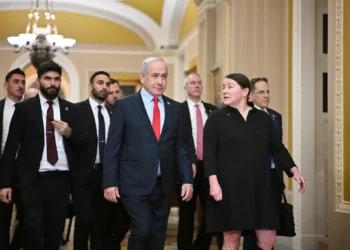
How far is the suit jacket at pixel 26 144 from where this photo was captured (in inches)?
192

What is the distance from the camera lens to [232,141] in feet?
15.2

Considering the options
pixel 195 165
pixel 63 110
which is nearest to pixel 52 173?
pixel 63 110

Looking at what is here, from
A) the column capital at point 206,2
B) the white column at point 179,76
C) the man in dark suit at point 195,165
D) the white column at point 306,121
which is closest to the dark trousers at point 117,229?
the man in dark suit at point 195,165

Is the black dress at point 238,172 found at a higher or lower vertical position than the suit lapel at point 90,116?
lower

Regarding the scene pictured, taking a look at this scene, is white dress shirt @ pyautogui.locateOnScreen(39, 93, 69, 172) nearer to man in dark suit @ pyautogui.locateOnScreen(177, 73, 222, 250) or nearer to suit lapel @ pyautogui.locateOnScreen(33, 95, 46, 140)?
suit lapel @ pyautogui.locateOnScreen(33, 95, 46, 140)

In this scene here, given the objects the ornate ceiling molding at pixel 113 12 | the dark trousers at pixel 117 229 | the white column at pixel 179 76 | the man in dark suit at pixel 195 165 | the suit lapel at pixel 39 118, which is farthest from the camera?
the white column at pixel 179 76

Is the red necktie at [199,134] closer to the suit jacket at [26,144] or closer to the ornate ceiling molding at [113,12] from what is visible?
the suit jacket at [26,144]

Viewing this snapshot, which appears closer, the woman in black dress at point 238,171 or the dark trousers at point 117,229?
the woman in black dress at point 238,171

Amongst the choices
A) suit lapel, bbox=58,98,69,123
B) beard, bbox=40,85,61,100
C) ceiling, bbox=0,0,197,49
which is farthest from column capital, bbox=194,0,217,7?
beard, bbox=40,85,61,100

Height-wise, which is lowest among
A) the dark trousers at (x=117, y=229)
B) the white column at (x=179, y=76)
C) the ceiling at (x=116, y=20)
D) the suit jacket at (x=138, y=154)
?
the dark trousers at (x=117, y=229)

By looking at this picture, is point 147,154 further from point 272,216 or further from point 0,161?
point 0,161

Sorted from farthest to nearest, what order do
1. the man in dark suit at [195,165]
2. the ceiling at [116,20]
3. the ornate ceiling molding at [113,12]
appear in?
1. the ornate ceiling molding at [113,12]
2. the ceiling at [116,20]
3. the man in dark suit at [195,165]

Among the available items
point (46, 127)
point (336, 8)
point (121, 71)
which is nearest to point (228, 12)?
point (336, 8)

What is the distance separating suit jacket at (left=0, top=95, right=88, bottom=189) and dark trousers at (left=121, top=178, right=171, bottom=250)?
713 millimetres
